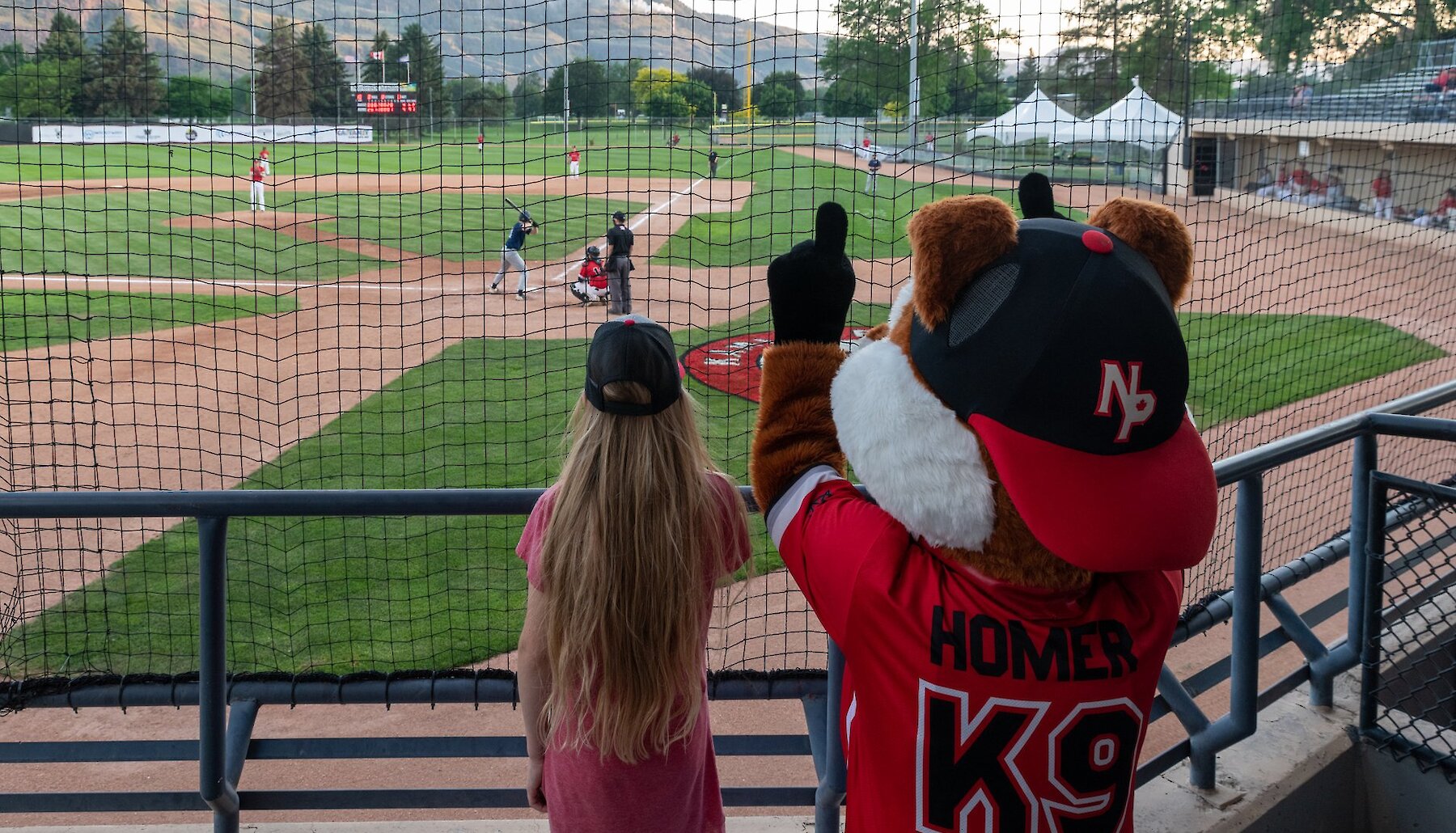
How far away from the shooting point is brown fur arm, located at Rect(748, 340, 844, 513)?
161 cm

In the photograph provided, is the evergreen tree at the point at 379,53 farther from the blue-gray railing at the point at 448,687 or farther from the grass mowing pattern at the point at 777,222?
the grass mowing pattern at the point at 777,222

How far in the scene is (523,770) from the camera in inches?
167

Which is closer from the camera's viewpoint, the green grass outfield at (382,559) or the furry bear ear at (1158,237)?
the furry bear ear at (1158,237)

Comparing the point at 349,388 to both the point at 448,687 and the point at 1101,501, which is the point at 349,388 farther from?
the point at 1101,501

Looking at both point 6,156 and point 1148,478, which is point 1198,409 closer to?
point 1148,478

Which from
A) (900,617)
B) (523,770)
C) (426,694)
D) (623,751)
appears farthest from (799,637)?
(900,617)

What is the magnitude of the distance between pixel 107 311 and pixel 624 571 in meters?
13.7

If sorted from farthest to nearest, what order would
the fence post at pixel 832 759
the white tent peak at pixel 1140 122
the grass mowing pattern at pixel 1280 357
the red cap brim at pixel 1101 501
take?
the grass mowing pattern at pixel 1280 357 < the white tent peak at pixel 1140 122 < the fence post at pixel 832 759 < the red cap brim at pixel 1101 501

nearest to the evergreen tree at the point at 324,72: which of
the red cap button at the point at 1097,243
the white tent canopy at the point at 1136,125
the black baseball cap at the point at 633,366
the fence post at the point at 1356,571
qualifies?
the white tent canopy at the point at 1136,125

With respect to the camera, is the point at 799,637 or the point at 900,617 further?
the point at 799,637

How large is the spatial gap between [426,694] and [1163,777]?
5.81 feet

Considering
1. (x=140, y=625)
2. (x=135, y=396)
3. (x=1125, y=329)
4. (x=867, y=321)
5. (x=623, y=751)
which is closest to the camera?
(x=1125, y=329)

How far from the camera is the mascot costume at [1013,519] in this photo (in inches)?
51.4

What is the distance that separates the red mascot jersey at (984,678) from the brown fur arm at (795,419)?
0.44 feet
